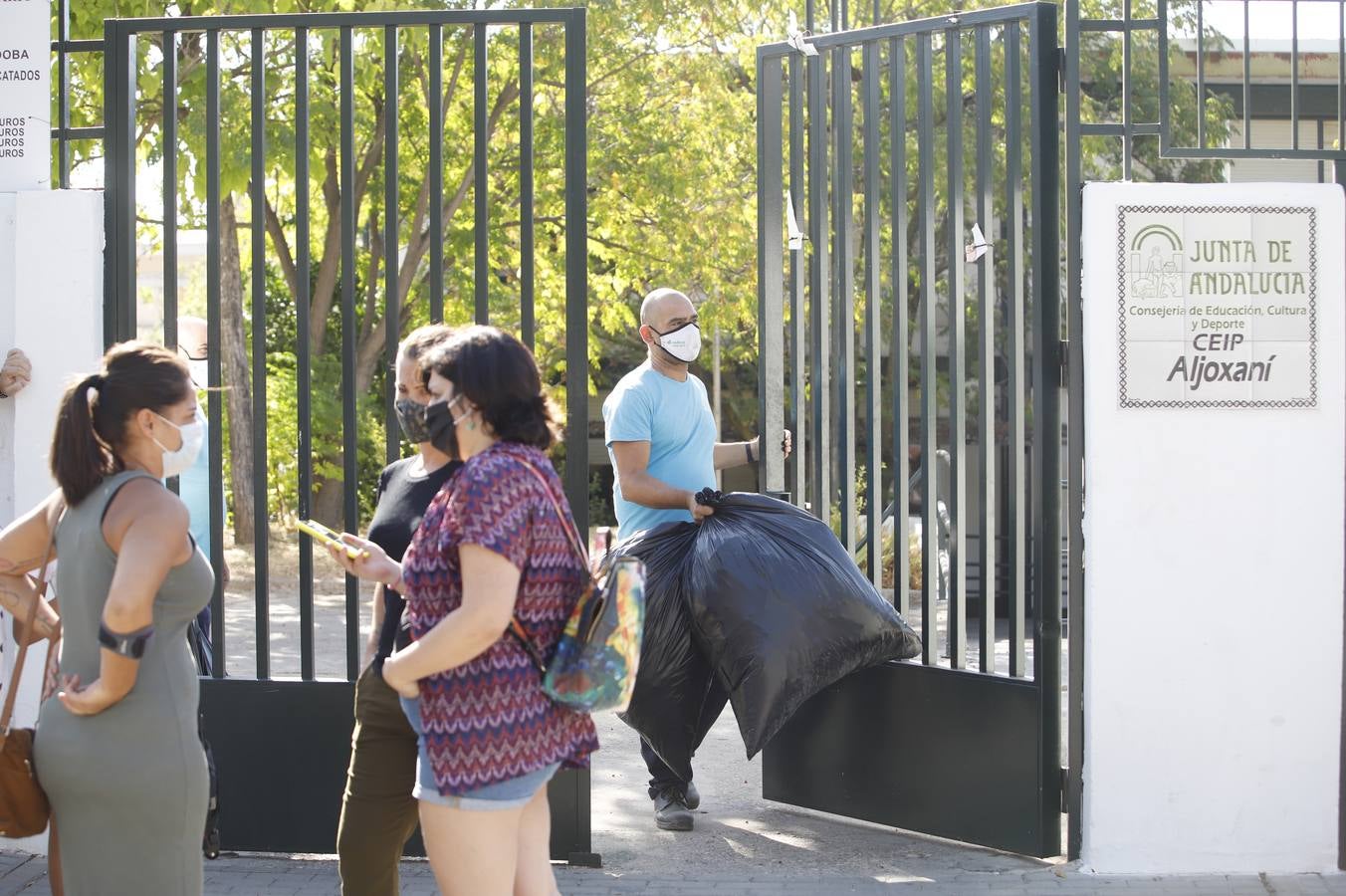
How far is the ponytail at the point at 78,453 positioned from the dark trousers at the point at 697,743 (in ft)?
8.47

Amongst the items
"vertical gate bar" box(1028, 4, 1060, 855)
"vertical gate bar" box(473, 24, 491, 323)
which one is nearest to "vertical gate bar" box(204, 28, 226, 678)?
"vertical gate bar" box(473, 24, 491, 323)

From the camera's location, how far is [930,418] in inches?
205

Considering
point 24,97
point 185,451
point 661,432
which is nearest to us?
point 185,451

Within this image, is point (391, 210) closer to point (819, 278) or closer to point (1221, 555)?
point (819, 278)

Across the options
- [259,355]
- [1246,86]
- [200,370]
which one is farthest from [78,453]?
[1246,86]

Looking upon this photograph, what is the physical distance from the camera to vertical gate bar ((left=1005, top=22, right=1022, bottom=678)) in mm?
4953

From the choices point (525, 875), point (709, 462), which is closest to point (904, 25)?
point (709, 462)

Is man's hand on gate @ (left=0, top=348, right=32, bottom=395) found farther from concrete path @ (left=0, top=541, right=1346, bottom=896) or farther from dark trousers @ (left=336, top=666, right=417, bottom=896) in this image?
dark trousers @ (left=336, top=666, right=417, bottom=896)

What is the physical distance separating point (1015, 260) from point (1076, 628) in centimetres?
120

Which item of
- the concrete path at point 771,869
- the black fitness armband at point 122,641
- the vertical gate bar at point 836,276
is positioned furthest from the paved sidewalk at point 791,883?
the black fitness armband at point 122,641

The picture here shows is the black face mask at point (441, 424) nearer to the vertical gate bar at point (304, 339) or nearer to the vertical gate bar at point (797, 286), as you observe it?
the vertical gate bar at point (304, 339)

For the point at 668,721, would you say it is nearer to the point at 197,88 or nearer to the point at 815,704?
the point at 815,704

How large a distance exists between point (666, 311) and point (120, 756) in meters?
2.92

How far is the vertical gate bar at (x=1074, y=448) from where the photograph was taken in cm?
477
